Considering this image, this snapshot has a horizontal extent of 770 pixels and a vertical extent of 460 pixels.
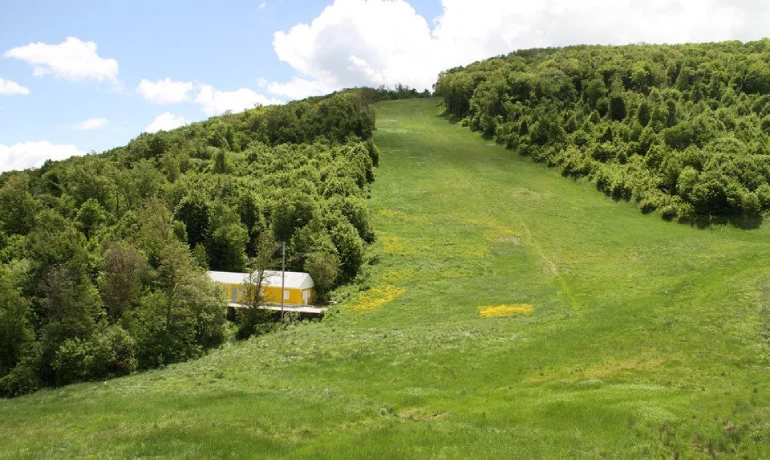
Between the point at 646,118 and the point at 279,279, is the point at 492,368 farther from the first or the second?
the point at 646,118

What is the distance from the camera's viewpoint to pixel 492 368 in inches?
1464

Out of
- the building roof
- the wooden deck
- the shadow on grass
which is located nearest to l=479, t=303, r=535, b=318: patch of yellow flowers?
the wooden deck

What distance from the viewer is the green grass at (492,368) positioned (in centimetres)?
2330

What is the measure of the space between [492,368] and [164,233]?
168 ft

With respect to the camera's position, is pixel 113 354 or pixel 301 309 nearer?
pixel 113 354

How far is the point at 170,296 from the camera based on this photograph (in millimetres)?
50844

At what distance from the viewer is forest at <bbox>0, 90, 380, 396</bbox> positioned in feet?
157

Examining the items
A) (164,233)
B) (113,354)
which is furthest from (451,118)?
(113,354)

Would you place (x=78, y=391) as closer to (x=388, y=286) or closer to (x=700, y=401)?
(x=388, y=286)

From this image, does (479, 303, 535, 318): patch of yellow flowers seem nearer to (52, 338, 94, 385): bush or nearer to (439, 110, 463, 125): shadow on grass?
(52, 338, 94, 385): bush

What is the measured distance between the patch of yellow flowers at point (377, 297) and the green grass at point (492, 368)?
32cm

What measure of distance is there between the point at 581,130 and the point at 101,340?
99208 millimetres

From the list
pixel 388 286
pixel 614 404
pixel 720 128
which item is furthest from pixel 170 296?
pixel 720 128

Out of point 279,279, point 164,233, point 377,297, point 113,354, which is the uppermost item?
point 164,233
